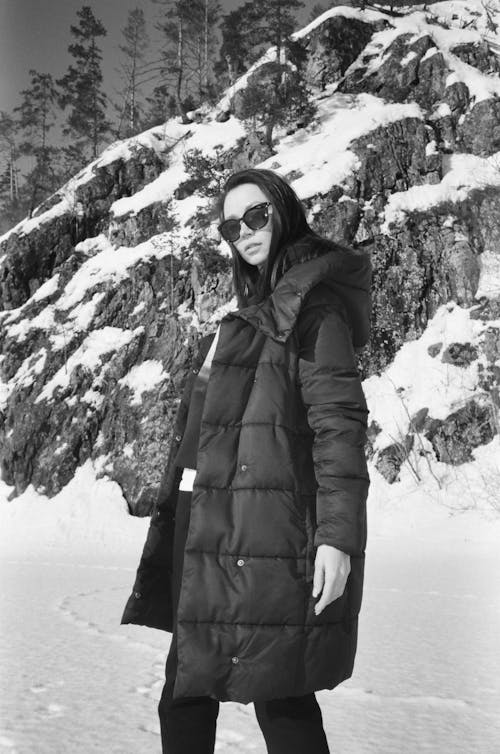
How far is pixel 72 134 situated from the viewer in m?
31.3

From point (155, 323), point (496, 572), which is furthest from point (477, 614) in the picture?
point (155, 323)

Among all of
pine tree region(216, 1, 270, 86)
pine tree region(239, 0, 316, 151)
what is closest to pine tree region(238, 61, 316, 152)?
pine tree region(239, 0, 316, 151)

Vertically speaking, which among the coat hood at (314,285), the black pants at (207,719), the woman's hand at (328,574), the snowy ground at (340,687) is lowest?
the snowy ground at (340,687)

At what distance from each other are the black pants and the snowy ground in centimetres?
95

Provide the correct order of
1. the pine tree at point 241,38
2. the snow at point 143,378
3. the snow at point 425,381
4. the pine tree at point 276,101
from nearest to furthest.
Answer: the snow at point 425,381, the snow at point 143,378, the pine tree at point 276,101, the pine tree at point 241,38

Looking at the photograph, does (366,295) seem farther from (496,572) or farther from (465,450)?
(465,450)

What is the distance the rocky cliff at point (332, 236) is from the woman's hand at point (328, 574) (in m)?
11.3

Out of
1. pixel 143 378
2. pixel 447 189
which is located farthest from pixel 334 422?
pixel 447 189

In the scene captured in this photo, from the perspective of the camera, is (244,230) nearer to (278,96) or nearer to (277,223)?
(277,223)

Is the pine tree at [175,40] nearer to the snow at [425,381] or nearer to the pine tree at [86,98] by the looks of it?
the pine tree at [86,98]

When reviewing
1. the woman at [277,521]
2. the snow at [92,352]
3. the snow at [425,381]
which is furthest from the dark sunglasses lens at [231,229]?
the snow at [92,352]

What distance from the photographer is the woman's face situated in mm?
1798

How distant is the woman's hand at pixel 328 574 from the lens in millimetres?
1365

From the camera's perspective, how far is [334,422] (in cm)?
142
